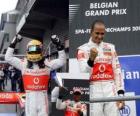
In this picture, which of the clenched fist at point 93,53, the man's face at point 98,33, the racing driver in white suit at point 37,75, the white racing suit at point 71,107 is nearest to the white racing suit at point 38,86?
the racing driver in white suit at point 37,75

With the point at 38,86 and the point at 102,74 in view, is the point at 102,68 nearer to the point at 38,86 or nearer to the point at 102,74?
the point at 102,74

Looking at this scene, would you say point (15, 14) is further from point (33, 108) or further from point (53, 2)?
point (33, 108)

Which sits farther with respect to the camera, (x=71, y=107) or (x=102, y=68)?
(x=71, y=107)

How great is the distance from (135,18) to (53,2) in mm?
6383

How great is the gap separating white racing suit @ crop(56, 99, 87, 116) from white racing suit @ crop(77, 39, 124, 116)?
96 centimetres

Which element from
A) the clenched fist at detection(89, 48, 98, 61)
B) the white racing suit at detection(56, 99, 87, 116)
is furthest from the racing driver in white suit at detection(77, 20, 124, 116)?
the white racing suit at detection(56, 99, 87, 116)

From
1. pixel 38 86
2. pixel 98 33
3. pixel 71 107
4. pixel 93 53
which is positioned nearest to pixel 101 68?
pixel 98 33

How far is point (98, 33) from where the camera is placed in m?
6.38

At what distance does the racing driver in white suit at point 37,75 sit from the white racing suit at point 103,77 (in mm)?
793

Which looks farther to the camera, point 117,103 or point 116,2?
point 116,2

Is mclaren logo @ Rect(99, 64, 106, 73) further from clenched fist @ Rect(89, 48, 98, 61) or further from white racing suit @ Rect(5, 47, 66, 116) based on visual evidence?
white racing suit @ Rect(5, 47, 66, 116)

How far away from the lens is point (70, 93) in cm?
682

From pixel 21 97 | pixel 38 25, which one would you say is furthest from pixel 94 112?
pixel 38 25

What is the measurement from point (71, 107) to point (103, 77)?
1682mm
